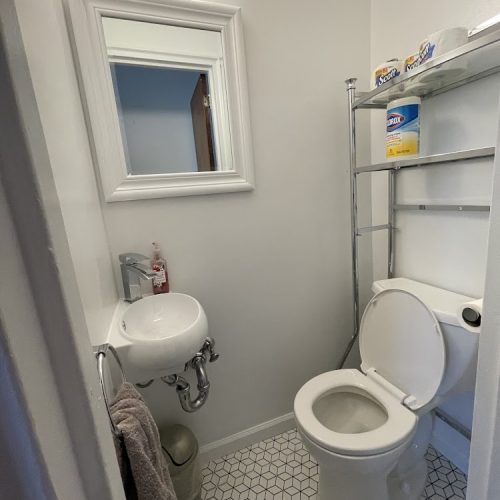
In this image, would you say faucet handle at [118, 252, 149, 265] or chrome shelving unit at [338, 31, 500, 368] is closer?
chrome shelving unit at [338, 31, 500, 368]

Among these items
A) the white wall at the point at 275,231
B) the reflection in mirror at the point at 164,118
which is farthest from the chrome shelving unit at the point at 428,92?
the reflection in mirror at the point at 164,118

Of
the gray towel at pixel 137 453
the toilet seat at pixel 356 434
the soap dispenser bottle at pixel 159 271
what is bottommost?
the toilet seat at pixel 356 434

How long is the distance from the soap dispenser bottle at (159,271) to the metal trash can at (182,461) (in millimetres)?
569

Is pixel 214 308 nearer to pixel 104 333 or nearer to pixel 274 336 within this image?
pixel 274 336

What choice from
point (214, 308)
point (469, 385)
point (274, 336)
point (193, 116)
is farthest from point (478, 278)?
point (193, 116)

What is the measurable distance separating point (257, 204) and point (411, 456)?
3.82 feet

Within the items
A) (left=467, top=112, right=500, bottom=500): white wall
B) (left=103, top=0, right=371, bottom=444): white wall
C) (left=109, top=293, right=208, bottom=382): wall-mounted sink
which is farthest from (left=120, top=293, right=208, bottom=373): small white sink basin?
(left=467, top=112, right=500, bottom=500): white wall

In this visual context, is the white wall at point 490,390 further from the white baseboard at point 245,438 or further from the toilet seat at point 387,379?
the white baseboard at point 245,438

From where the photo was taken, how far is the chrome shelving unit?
770 millimetres

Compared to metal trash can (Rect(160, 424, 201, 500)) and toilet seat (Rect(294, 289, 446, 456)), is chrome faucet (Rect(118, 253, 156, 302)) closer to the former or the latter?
metal trash can (Rect(160, 424, 201, 500))

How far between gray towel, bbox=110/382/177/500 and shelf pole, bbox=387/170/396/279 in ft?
3.94

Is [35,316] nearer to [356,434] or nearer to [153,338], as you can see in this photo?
[153,338]

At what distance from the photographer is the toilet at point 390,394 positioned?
2.87 ft

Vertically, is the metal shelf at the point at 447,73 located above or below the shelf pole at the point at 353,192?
above
